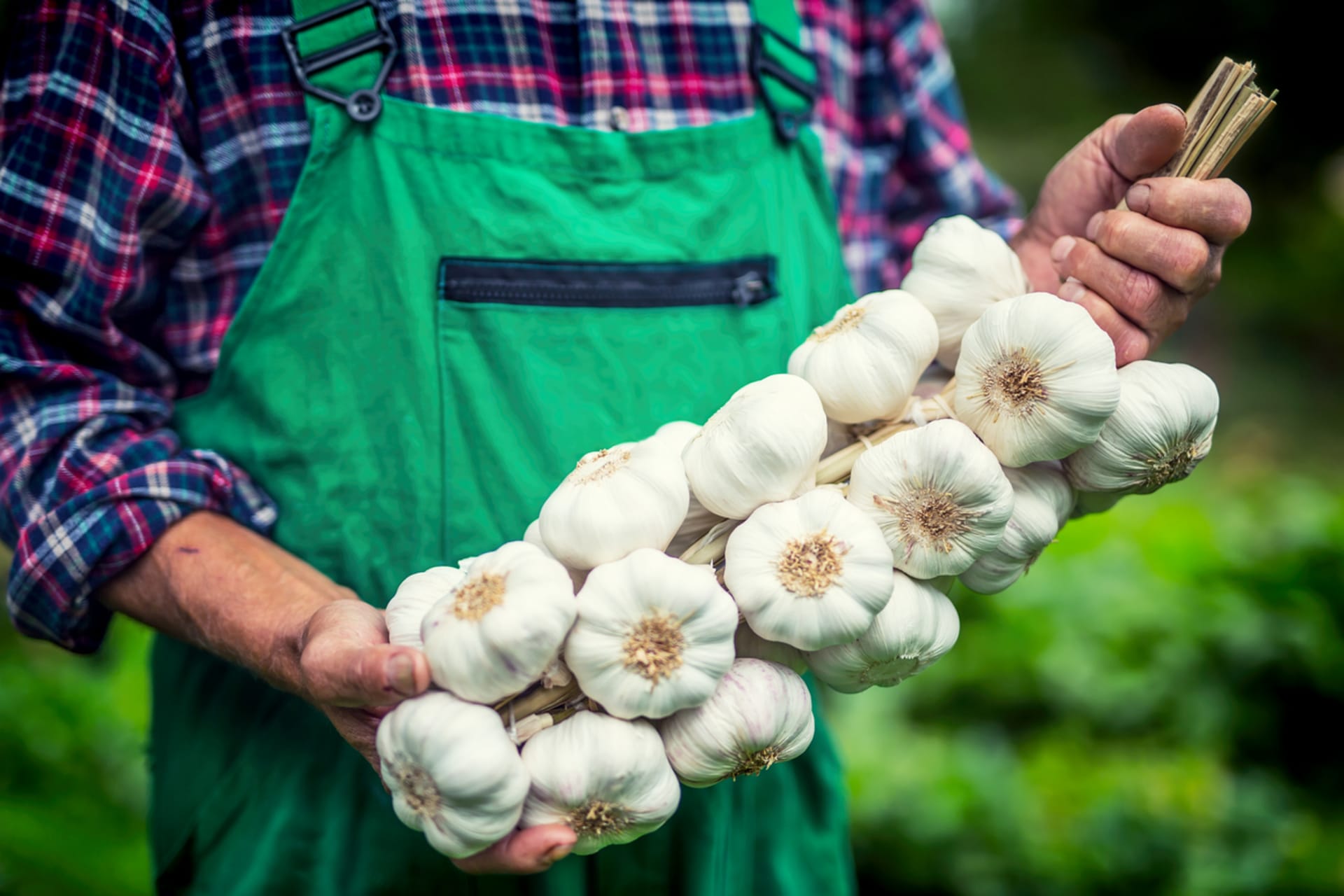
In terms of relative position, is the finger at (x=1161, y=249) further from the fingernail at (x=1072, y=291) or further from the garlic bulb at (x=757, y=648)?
the garlic bulb at (x=757, y=648)

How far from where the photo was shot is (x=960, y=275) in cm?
95

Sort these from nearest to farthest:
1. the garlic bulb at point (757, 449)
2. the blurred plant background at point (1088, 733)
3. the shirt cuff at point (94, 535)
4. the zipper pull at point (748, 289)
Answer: the garlic bulb at point (757, 449) → the shirt cuff at point (94, 535) → the zipper pull at point (748, 289) → the blurred plant background at point (1088, 733)

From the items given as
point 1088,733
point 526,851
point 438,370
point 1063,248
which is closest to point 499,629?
point 526,851

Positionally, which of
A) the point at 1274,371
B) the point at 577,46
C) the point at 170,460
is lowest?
the point at 1274,371

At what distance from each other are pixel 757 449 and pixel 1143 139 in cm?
50

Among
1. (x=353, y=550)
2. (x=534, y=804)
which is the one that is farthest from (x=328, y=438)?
(x=534, y=804)

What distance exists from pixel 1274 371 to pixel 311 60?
295 inches

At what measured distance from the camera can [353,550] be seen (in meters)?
0.97

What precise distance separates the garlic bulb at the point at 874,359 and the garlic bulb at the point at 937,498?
61 mm

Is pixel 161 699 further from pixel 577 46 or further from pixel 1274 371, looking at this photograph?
pixel 1274 371

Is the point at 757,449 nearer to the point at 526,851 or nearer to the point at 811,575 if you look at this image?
the point at 811,575

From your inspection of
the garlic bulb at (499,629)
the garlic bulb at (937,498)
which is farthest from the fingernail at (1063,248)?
the garlic bulb at (499,629)

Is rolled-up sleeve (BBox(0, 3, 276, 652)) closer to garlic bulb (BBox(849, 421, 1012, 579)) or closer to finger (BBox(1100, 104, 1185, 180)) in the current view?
garlic bulb (BBox(849, 421, 1012, 579))

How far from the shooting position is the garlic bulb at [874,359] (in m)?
0.88
